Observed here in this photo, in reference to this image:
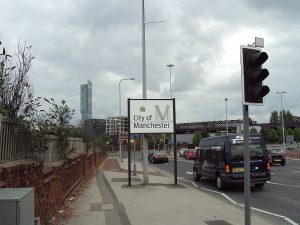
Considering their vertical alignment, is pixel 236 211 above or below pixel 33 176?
below

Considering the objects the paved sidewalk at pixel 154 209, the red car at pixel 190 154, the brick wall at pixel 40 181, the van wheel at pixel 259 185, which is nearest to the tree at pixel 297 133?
the red car at pixel 190 154

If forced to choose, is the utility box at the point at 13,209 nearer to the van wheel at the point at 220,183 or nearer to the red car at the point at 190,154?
the van wheel at the point at 220,183

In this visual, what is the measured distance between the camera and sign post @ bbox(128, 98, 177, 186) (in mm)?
20984

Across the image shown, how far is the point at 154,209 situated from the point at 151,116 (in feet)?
28.7

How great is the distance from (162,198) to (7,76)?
25.3ft

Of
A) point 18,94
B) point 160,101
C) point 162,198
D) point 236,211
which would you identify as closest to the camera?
point 18,94

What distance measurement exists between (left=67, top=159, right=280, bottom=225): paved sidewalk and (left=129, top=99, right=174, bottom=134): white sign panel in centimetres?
385

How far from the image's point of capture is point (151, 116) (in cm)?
2109

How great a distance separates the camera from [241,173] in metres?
17.8

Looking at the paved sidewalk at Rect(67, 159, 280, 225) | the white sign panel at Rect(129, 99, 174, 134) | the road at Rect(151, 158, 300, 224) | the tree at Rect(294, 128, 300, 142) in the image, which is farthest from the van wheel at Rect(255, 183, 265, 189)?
the tree at Rect(294, 128, 300, 142)

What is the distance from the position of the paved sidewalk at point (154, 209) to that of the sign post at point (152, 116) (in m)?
3.83

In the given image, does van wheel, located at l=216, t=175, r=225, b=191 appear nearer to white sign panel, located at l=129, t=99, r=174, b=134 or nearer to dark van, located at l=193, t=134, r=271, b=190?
dark van, located at l=193, t=134, r=271, b=190

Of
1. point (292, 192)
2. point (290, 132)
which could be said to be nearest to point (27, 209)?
point (292, 192)

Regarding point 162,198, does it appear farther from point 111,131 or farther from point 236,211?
point 111,131
